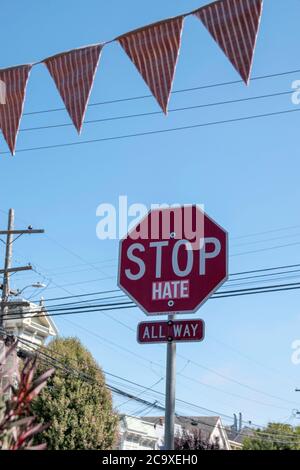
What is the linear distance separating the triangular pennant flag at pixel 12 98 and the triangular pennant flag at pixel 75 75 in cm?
40

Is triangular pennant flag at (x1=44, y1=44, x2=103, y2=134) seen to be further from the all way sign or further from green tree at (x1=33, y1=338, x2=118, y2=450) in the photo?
green tree at (x1=33, y1=338, x2=118, y2=450)

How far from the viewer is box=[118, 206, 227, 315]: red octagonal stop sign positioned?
4812 mm

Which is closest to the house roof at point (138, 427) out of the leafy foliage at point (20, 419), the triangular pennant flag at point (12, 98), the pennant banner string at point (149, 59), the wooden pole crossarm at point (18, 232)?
the wooden pole crossarm at point (18, 232)

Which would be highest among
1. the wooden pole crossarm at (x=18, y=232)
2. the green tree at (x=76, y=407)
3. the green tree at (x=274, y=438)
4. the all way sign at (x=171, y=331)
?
the wooden pole crossarm at (x=18, y=232)

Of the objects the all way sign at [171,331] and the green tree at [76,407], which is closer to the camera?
the all way sign at [171,331]

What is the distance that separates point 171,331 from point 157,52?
410cm

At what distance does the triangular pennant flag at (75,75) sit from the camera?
815 cm

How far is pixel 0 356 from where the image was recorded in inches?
145

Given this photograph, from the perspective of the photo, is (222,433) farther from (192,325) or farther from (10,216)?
(192,325)

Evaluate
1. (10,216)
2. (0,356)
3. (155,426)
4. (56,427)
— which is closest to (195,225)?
(0,356)

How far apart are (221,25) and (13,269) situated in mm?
19454

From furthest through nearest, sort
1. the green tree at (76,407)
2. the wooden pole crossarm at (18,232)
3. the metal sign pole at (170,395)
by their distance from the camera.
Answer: the green tree at (76,407) < the wooden pole crossarm at (18,232) < the metal sign pole at (170,395)

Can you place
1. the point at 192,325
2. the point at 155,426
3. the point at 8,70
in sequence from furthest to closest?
the point at 155,426 → the point at 8,70 → the point at 192,325

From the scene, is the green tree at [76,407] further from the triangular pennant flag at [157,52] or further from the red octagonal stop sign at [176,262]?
the red octagonal stop sign at [176,262]
